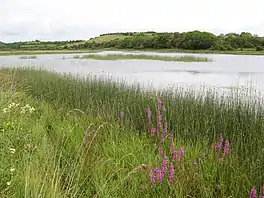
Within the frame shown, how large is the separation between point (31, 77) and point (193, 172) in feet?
29.9

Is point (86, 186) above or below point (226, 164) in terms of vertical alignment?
below

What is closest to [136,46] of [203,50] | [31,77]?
[203,50]

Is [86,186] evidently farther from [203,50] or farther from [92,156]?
[203,50]

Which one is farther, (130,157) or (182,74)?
(182,74)

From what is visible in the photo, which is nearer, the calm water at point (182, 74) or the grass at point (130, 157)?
the grass at point (130, 157)

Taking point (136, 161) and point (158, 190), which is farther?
point (136, 161)

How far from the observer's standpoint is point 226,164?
3.09 m

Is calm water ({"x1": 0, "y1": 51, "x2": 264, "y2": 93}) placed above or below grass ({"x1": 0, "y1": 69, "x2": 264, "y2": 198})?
below

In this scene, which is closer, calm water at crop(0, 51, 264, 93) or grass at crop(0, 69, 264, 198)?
grass at crop(0, 69, 264, 198)

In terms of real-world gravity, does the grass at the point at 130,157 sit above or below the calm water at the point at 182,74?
above

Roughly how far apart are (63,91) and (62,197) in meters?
6.04

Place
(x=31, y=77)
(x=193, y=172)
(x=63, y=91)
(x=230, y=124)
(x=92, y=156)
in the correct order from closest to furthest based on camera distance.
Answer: (x=193, y=172), (x=92, y=156), (x=230, y=124), (x=63, y=91), (x=31, y=77)

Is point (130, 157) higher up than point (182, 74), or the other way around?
point (130, 157)

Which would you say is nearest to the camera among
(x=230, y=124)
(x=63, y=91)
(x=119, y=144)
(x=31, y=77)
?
(x=119, y=144)
